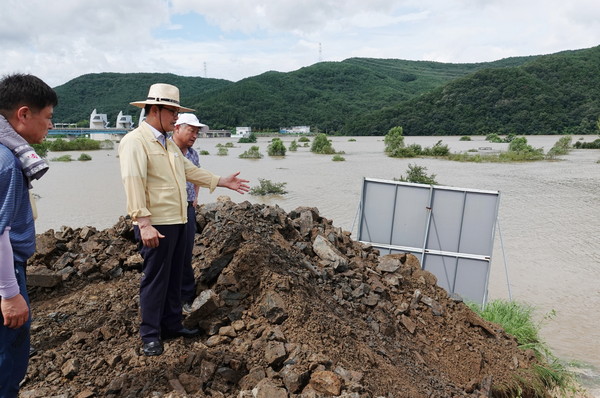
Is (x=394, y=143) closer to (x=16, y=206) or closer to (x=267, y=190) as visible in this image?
(x=267, y=190)

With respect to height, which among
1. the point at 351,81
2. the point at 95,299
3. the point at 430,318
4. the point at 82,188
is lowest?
the point at 82,188

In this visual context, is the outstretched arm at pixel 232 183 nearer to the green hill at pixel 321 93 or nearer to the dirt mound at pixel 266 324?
the dirt mound at pixel 266 324

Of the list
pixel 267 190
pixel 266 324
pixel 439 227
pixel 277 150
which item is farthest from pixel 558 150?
pixel 266 324

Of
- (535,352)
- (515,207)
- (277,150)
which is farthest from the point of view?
(277,150)

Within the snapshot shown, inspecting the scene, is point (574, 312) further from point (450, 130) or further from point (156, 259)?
point (450, 130)

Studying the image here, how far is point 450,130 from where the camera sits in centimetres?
7012

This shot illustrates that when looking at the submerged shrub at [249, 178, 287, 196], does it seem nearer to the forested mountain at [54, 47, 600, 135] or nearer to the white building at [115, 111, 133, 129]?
the white building at [115, 111, 133, 129]

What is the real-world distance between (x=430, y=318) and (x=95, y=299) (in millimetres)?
3229

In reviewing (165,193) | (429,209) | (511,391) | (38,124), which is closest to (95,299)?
(165,193)

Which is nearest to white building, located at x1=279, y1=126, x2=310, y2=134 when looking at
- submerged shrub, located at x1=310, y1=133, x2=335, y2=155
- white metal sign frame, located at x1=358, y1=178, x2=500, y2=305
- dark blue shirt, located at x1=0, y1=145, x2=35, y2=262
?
submerged shrub, located at x1=310, y1=133, x2=335, y2=155

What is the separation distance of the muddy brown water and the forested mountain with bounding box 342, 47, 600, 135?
36.4 metres

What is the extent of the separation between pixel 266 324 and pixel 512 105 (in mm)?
76253

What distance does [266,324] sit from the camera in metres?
3.07

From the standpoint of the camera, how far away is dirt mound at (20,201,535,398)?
2.64 meters
